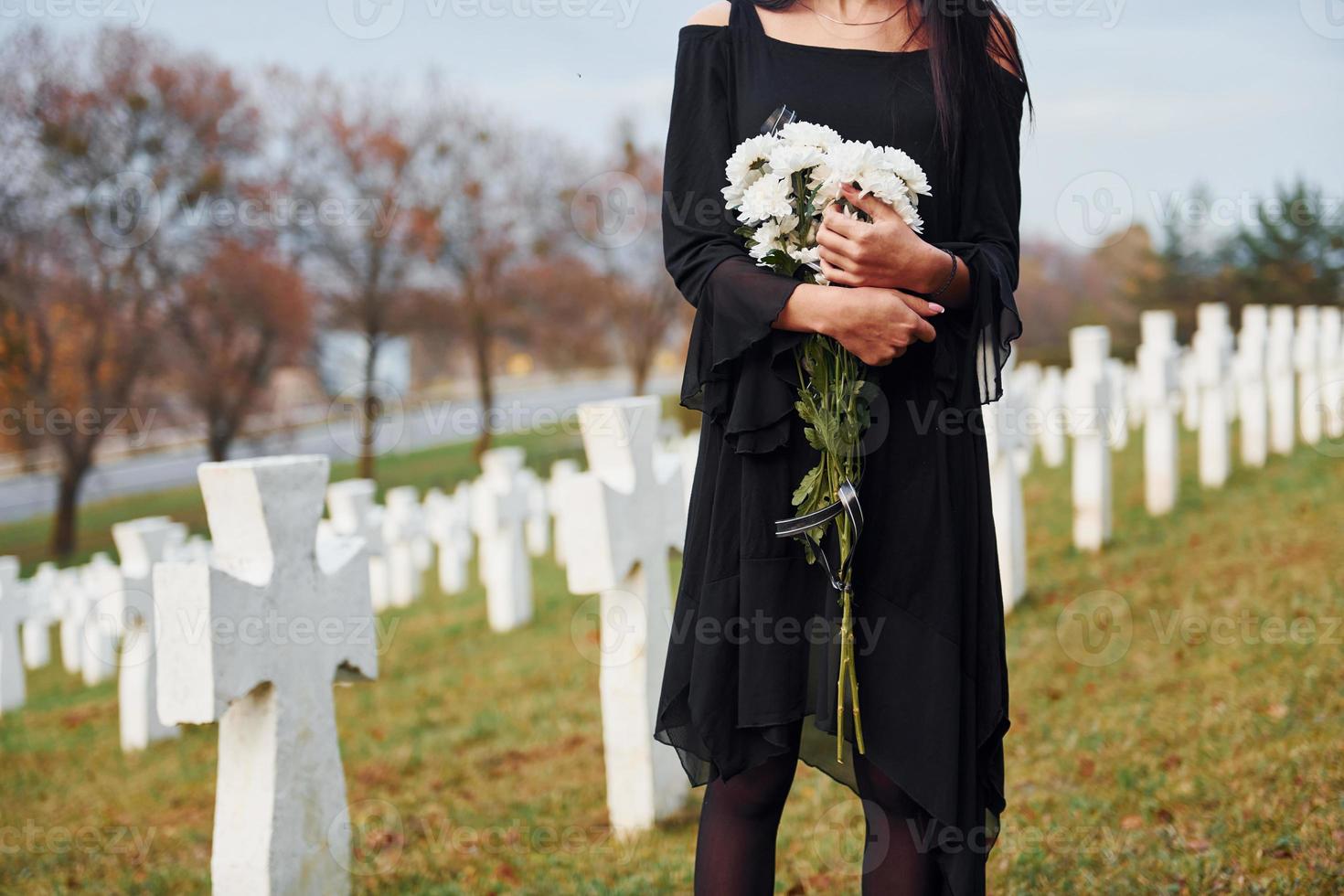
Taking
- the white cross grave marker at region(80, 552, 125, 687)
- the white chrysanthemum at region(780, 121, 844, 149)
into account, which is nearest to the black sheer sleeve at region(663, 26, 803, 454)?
the white chrysanthemum at region(780, 121, 844, 149)

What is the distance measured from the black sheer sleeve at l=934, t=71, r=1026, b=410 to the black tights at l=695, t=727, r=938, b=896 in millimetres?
743

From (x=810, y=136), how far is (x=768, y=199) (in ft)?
0.43

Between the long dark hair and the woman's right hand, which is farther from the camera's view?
the long dark hair

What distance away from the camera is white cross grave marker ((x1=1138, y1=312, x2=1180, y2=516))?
7.88m

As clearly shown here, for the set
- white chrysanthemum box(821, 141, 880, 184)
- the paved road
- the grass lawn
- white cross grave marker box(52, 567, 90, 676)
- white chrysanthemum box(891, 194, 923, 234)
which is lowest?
the paved road

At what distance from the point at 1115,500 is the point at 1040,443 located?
430 centimetres

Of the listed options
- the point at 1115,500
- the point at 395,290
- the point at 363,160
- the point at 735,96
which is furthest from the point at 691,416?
the point at 735,96

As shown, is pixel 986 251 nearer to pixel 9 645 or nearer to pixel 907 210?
pixel 907 210

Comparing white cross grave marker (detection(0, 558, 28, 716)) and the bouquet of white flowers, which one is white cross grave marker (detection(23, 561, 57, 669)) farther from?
the bouquet of white flowers

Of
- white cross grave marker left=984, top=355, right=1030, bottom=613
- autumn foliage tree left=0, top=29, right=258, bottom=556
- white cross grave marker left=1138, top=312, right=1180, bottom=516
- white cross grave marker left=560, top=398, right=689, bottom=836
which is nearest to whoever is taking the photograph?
white cross grave marker left=560, top=398, right=689, bottom=836

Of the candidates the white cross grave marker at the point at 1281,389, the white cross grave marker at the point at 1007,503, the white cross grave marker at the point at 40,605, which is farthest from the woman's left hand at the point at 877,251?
the white cross grave marker at the point at 40,605

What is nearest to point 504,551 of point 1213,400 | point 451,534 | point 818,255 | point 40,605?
point 451,534

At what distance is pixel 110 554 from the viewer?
70.3 feet

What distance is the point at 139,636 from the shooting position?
641cm
